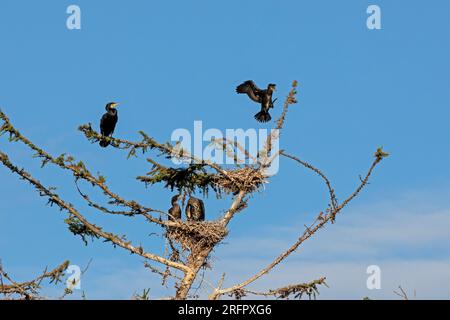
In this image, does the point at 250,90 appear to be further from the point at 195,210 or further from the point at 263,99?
the point at 195,210

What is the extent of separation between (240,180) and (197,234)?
1.80 m

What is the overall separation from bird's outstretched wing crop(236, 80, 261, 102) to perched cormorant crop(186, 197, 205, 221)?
3.38 metres

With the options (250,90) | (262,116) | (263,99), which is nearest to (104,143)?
(262,116)

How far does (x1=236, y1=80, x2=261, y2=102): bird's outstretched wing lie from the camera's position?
78.1ft

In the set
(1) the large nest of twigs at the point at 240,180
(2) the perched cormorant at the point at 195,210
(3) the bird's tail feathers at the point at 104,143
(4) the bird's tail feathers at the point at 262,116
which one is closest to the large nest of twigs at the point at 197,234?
(1) the large nest of twigs at the point at 240,180

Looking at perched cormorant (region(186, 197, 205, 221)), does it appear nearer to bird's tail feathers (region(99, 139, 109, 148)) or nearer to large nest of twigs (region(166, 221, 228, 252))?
large nest of twigs (region(166, 221, 228, 252))

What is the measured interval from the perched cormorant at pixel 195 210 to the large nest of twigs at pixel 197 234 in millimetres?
1845

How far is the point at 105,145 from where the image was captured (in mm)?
18125

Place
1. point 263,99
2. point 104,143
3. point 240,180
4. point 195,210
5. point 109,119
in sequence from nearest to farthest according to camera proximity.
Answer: point 104,143
point 240,180
point 195,210
point 263,99
point 109,119

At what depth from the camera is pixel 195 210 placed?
2197 cm

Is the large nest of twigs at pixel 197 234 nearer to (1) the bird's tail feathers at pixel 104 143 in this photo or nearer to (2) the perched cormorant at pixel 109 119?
(1) the bird's tail feathers at pixel 104 143
